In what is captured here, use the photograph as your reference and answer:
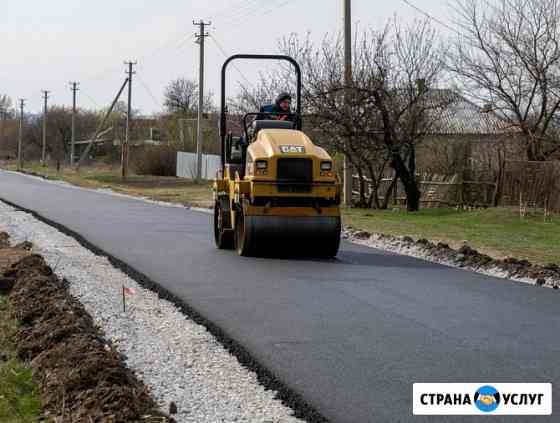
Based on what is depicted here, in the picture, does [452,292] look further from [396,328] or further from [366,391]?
[366,391]

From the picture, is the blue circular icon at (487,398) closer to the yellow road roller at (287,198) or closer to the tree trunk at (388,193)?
the yellow road roller at (287,198)

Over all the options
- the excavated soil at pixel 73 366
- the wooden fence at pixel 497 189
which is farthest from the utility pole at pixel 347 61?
the excavated soil at pixel 73 366

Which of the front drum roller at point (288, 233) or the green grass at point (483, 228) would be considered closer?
the front drum roller at point (288, 233)

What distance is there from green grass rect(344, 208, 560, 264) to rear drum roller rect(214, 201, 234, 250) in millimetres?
4349

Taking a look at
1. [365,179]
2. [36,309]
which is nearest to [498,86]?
[365,179]

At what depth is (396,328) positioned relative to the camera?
376 inches

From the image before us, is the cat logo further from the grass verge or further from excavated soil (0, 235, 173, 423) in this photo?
excavated soil (0, 235, 173, 423)

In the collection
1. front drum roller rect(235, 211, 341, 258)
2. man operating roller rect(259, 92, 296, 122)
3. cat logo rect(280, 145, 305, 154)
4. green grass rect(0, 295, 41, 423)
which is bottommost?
green grass rect(0, 295, 41, 423)

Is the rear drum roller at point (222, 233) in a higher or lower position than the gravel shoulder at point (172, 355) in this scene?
higher

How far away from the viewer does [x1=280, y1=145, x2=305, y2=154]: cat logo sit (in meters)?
15.5

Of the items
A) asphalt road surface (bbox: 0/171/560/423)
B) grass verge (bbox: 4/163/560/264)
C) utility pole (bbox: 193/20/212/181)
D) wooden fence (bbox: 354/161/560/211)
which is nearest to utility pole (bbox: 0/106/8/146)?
utility pole (bbox: 193/20/212/181)

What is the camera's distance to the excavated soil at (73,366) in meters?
6.34

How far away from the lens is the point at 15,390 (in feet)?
23.4

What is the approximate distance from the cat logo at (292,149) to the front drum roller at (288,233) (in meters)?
1.01
